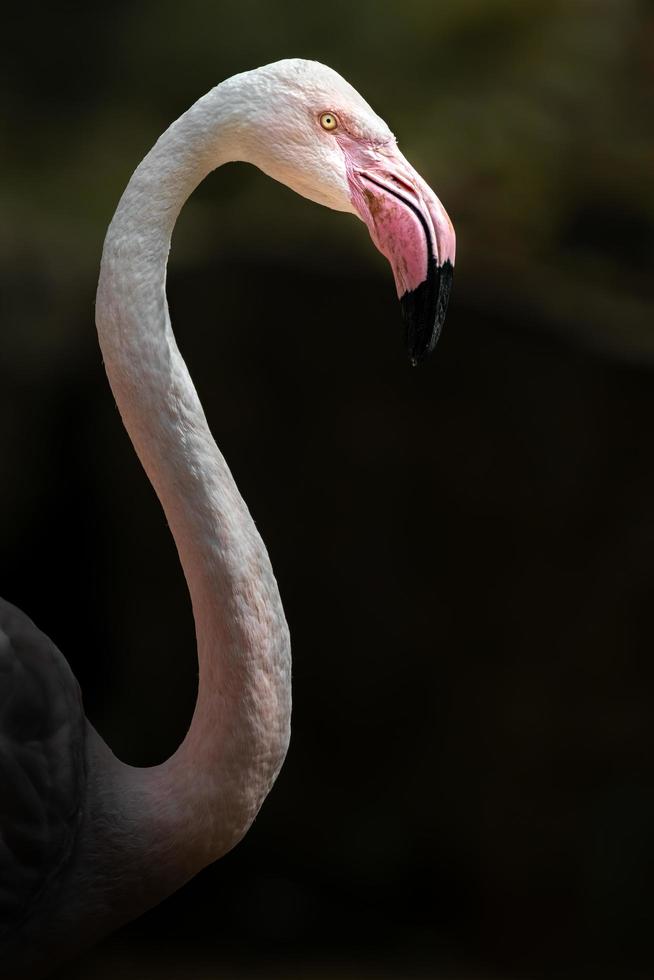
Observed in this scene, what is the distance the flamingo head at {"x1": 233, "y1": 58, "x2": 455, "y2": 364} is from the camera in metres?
1.28

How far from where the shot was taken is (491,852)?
2404 mm

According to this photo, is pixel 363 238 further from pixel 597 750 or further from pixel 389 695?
pixel 597 750

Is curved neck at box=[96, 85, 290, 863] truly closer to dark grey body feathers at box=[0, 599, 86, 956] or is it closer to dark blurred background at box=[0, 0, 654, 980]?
dark grey body feathers at box=[0, 599, 86, 956]

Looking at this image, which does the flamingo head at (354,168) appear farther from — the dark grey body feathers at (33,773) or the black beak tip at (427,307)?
the dark grey body feathers at (33,773)

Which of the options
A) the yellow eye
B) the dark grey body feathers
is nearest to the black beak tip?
the yellow eye

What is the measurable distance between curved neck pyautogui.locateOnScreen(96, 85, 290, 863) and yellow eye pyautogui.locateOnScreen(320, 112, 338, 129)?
100mm

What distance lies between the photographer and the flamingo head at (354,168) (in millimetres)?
1281

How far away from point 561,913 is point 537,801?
24cm

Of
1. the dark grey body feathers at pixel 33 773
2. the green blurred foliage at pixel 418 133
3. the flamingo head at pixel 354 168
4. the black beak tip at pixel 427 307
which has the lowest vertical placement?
the dark grey body feathers at pixel 33 773

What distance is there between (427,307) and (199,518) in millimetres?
351

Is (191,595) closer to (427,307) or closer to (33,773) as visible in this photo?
(33,773)

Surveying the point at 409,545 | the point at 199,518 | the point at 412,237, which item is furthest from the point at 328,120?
the point at 409,545

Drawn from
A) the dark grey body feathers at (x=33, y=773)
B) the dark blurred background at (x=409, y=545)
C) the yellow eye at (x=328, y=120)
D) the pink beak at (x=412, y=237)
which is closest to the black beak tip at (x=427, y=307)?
the pink beak at (x=412, y=237)

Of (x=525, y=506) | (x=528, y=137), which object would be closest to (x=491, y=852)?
(x=525, y=506)
